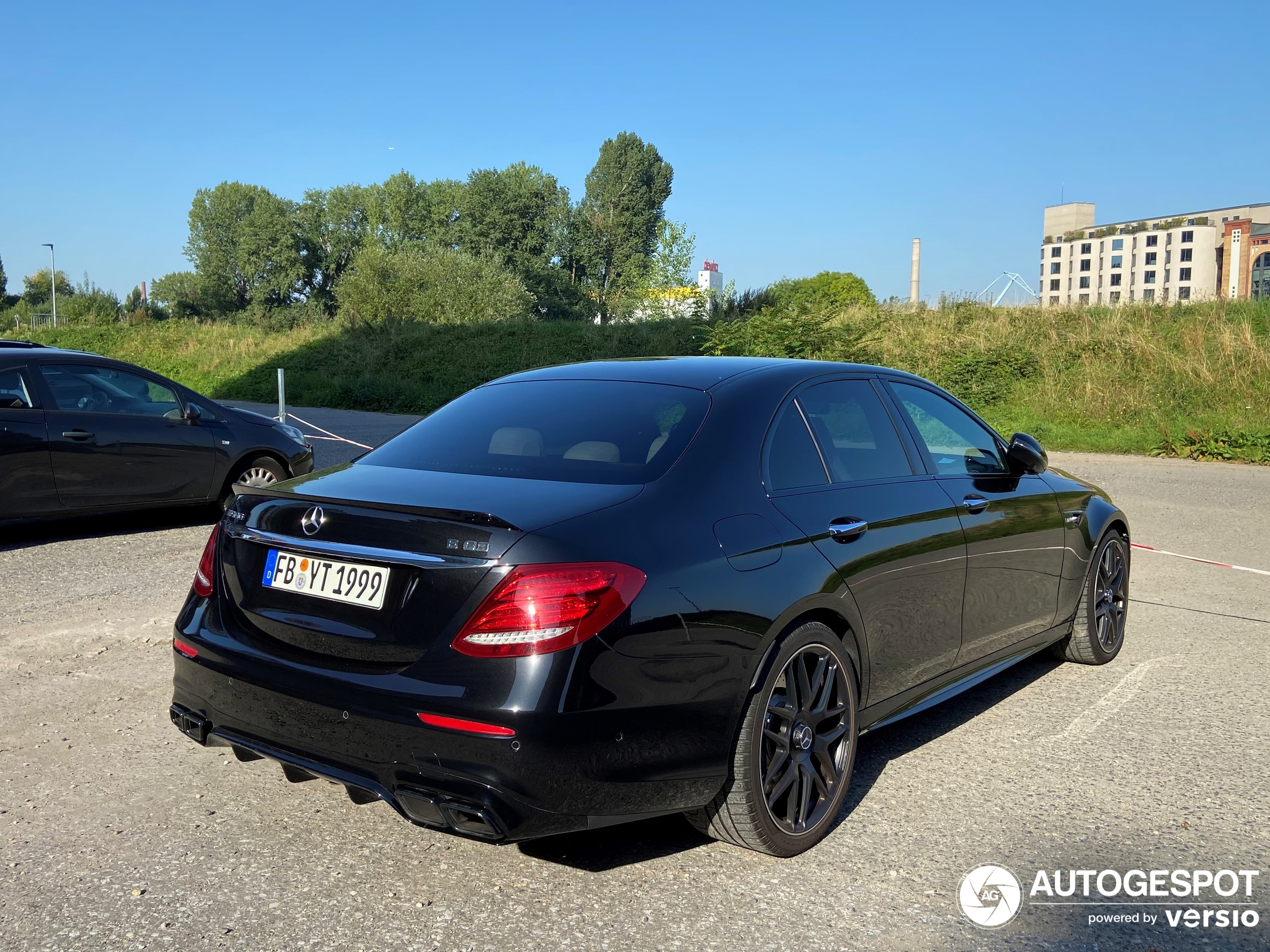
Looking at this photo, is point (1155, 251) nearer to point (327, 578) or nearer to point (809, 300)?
point (809, 300)

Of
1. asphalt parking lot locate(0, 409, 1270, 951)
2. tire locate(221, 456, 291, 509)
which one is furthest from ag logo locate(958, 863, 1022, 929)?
tire locate(221, 456, 291, 509)

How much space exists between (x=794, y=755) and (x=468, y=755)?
1141mm

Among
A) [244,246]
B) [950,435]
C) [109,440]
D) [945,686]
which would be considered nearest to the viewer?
[945,686]

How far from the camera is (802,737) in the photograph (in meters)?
3.48

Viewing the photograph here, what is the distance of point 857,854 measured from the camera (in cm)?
344

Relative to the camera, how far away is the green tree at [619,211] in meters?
81.8

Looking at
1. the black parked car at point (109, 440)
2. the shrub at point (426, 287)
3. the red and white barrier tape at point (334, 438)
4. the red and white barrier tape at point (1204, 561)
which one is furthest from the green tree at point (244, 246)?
the red and white barrier tape at point (1204, 561)

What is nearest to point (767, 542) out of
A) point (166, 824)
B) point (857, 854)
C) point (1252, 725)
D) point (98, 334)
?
point (857, 854)

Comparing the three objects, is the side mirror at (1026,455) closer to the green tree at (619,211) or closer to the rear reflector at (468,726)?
the rear reflector at (468,726)

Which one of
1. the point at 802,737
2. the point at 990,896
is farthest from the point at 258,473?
the point at 990,896

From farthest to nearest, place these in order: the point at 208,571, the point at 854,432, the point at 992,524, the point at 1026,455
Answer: the point at 1026,455 < the point at 992,524 < the point at 854,432 < the point at 208,571

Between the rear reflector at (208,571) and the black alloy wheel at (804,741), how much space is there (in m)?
1.82

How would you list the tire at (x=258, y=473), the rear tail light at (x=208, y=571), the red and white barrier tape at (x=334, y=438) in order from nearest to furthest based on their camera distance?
1. the rear tail light at (x=208, y=571)
2. the tire at (x=258, y=473)
3. the red and white barrier tape at (x=334, y=438)

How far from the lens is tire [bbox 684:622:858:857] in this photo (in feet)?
10.7
